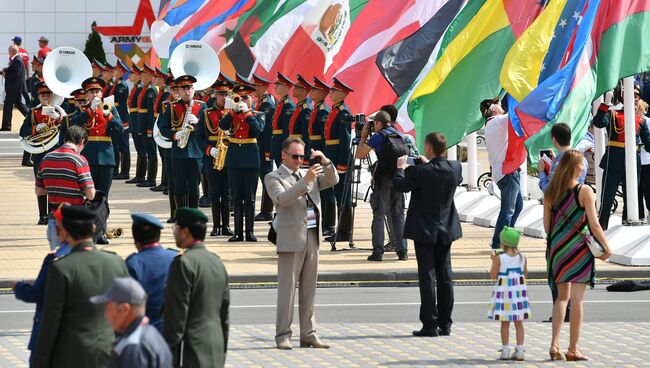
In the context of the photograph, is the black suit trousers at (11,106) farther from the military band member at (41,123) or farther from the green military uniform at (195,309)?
the green military uniform at (195,309)

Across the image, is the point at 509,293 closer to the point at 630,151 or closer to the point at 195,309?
the point at 195,309

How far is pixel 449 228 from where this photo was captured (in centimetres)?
1441

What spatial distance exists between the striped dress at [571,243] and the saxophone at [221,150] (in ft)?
30.8

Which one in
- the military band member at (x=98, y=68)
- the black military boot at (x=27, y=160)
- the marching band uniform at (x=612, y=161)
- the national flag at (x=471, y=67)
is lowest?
the marching band uniform at (x=612, y=161)

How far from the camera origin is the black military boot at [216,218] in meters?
22.3

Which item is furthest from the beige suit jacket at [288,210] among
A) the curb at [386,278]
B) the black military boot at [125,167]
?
the black military boot at [125,167]

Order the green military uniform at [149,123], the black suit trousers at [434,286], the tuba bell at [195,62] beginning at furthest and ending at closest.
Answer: the green military uniform at [149,123] < the tuba bell at [195,62] < the black suit trousers at [434,286]

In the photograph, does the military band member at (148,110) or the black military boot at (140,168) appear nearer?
the military band member at (148,110)

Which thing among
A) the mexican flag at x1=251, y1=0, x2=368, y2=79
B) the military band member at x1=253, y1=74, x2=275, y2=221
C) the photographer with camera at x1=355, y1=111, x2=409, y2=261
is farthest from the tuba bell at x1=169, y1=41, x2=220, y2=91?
the photographer with camera at x1=355, y1=111, x2=409, y2=261

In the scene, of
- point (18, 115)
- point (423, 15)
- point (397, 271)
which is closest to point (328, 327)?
point (397, 271)

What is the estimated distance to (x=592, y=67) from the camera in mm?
18656

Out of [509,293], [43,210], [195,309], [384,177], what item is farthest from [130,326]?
[43,210]

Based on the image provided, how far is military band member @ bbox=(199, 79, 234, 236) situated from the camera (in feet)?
73.3

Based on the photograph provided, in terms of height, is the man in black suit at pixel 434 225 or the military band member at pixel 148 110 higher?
the military band member at pixel 148 110
